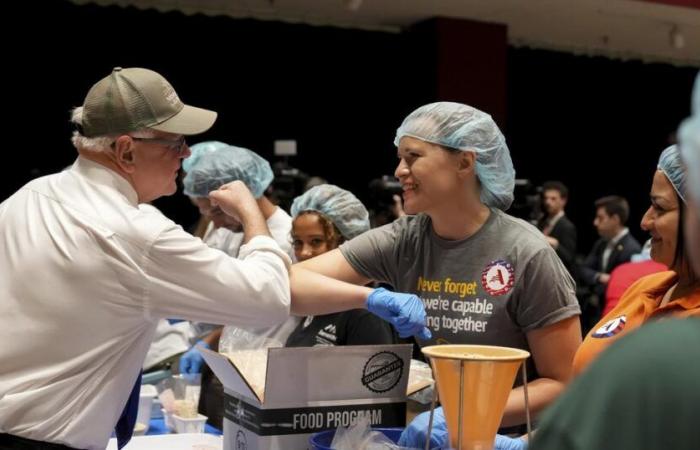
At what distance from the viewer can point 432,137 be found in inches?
76.0

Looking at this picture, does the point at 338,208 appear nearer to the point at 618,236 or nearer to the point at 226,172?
the point at 226,172

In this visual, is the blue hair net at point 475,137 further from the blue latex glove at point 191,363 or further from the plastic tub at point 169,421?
the blue latex glove at point 191,363

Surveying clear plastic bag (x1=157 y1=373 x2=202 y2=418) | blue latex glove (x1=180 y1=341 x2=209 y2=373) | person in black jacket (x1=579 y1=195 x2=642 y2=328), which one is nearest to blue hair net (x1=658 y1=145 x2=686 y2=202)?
clear plastic bag (x1=157 y1=373 x2=202 y2=418)

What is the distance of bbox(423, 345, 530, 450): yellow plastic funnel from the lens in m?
1.31

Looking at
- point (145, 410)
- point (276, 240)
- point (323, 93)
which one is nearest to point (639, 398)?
point (145, 410)

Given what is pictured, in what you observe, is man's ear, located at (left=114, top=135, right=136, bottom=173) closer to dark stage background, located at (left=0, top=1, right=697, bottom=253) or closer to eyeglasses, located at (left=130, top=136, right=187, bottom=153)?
eyeglasses, located at (left=130, top=136, right=187, bottom=153)

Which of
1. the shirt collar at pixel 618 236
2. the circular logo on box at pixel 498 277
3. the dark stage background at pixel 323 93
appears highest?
the dark stage background at pixel 323 93

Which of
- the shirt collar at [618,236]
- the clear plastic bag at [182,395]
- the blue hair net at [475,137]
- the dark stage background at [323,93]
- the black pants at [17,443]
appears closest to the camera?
the black pants at [17,443]

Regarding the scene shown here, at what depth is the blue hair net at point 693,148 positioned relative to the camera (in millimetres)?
704

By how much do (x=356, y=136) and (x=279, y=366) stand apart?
665 cm

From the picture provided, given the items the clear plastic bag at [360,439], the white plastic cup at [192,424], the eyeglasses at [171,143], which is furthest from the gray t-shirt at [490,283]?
the white plastic cup at [192,424]

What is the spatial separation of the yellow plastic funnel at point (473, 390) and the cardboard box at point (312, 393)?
11.4 inches

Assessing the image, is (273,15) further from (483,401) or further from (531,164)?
(483,401)

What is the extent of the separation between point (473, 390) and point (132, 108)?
78 cm
